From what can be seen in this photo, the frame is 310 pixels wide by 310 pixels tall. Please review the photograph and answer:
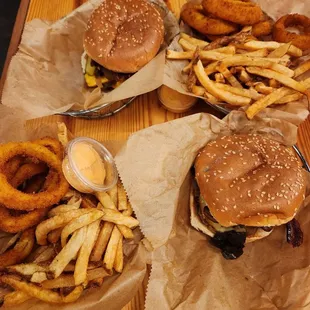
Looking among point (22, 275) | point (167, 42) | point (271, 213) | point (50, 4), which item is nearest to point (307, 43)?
point (167, 42)

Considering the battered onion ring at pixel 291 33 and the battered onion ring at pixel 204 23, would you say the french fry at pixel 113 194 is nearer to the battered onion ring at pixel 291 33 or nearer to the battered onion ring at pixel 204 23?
the battered onion ring at pixel 204 23

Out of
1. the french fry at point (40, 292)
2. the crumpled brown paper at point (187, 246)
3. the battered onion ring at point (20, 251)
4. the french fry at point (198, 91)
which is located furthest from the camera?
the french fry at point (198, 91)

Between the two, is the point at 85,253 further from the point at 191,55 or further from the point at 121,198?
the point at 191,55

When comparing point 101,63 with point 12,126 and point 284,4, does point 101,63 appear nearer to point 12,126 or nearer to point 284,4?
point 12,126

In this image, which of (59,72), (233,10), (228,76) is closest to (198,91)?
(228,76)

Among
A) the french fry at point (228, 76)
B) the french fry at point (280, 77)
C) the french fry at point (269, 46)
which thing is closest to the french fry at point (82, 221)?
the french fry at point (228, 76)

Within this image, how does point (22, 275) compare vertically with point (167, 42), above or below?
below
